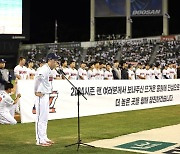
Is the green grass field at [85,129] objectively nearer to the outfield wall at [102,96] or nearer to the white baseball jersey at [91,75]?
the outfield wall at [102,96]

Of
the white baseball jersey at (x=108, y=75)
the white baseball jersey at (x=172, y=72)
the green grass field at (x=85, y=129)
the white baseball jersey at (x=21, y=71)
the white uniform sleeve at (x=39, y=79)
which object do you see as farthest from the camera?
the white baseball jersey at (x=172, y=72)

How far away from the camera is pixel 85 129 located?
1066 cm

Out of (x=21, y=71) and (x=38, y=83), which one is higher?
(x=21, y=71)

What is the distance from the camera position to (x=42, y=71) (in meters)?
8.27

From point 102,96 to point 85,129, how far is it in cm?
351

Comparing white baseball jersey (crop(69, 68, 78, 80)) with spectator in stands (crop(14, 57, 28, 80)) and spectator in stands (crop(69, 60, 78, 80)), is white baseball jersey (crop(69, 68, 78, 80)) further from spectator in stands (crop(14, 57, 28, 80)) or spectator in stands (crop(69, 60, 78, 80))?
spectator in stands (crop(14, 57, 28, 80))

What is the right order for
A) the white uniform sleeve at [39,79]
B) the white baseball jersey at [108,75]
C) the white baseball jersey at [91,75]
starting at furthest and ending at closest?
the white baseball jersey at [108,75]
the white baseball jersey at [91,75]
the white uniform sleeve at [39,79]

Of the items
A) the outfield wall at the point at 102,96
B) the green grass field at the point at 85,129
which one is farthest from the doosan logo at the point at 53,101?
the green grass field at the point at 85,129

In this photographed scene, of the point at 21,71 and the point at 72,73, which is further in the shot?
the point at 72,73

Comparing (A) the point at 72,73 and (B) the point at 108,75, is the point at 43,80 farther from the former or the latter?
(B) the point at 108,75

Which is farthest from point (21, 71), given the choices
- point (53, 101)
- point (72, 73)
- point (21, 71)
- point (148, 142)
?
point (148, 142)

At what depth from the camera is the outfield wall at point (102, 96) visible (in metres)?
11.9

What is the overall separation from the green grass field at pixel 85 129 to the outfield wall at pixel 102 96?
0.34 m

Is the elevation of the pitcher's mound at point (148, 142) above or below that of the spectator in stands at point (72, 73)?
below
